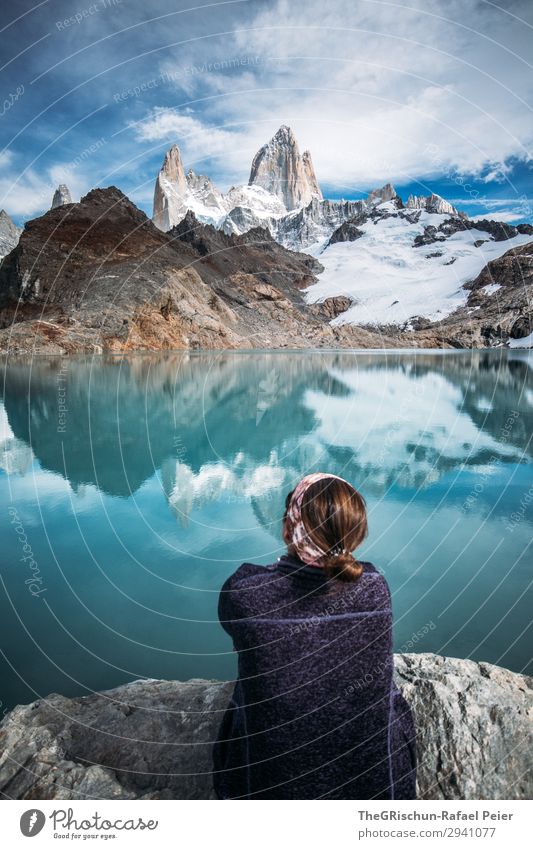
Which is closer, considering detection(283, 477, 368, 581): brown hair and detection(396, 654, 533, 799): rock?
detection(283, 477, 368, 581): brown hair

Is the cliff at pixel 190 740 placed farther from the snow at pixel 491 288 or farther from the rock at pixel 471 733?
the snow at pixel 491 288

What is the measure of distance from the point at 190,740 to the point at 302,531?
1.99 metres

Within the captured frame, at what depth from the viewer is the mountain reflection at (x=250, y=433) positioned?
10.6m

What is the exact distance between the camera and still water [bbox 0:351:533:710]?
4.74 m

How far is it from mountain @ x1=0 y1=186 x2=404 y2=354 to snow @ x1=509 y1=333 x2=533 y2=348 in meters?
48.4

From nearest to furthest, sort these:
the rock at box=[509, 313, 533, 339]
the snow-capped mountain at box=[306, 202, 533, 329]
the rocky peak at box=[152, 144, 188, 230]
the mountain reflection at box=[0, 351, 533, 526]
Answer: the mountain reflection at box=[0, 351, 533, 526], the rock at box=[509, 313, 533, 339], the snow-capped mountain at box=[306, 202, 533, 329], the rocky peak at box=[152, 144, 188, 230]

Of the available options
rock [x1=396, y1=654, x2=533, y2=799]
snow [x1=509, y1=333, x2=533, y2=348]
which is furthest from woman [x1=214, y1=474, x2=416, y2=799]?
snow [x1=509, y1=333, x2=533, y2=348]

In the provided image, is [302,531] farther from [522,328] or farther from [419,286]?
[419,286]

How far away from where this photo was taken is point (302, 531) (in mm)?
1806

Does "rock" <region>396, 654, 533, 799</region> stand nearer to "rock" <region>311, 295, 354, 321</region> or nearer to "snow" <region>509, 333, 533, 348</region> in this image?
"snow" <region>509, 333, 533, 348</region>
